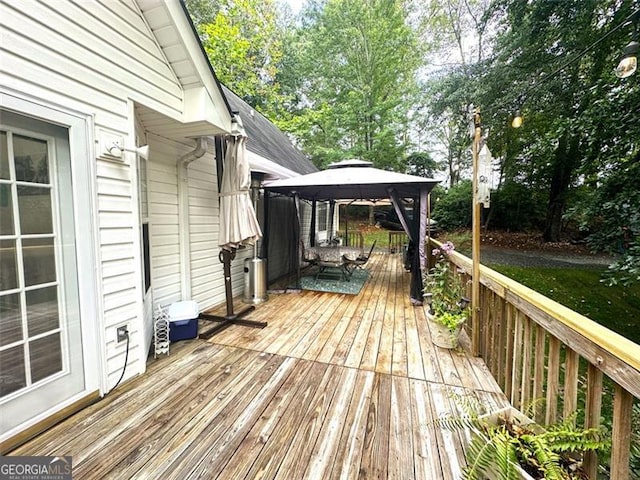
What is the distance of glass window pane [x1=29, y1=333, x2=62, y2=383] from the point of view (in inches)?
72.3

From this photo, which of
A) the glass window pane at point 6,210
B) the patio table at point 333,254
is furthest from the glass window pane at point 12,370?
the patio table at point 333,254

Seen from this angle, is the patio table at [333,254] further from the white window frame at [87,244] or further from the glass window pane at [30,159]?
the glass window pane at [30,159]

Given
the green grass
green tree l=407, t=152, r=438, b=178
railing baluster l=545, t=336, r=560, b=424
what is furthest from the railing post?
green tree l=407, t=152, r=438, b=178

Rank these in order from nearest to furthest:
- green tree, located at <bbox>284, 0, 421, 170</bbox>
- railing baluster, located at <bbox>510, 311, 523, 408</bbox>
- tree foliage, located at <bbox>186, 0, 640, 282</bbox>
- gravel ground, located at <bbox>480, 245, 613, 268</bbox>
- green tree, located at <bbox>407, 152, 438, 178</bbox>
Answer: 1. railing baluster, located at <bbox>510, 311, 523, 408</bbox>
2. tree foliage, located at <bbox>186, 0, 640, 282</bbox>
3. gravel ground, located at <bbox>480, 245, 613, 268</bbox>
4. green tree, located at <bbox>284, 0, 421, 170</bbox>
5. green tree, located at <bbox>407, 152, 438, 178</bbox>

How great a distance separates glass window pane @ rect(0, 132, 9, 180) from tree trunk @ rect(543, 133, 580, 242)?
1297cm

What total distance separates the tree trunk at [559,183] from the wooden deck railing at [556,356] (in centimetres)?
1015

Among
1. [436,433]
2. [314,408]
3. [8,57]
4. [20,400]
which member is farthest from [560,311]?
[8,57]

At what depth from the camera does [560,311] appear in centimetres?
151

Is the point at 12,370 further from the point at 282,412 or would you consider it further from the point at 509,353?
the point at 509,353

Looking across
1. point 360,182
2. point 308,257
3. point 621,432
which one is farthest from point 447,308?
point 308,257

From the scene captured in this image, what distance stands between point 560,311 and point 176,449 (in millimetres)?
2490

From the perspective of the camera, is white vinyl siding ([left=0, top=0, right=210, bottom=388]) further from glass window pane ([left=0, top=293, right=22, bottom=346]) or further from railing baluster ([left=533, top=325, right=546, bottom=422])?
railing baluster ([left=533, top=325, right=546, bottom=422])

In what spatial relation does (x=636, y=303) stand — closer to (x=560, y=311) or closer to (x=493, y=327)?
(x=493, y=327)

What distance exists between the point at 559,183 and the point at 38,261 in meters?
14.9
